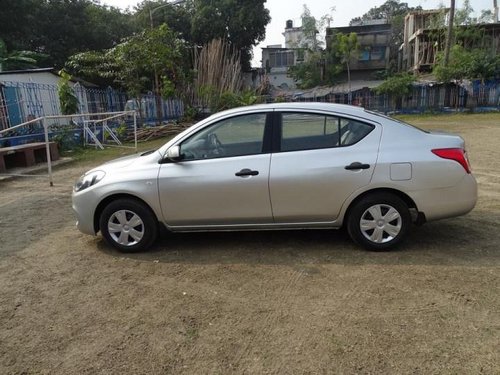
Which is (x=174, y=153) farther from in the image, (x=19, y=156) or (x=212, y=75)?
(x=212, y=75)

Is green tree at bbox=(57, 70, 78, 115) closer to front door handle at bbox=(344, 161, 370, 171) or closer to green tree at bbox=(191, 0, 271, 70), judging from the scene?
front door handle at bbox=(344, 161, 370, 171)

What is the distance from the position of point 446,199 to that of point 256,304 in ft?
7.51

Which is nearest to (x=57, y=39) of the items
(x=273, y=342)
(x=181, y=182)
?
(x=181, y=182)

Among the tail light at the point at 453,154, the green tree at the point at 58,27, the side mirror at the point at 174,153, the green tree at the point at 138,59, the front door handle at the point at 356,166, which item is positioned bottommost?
the front door handle at the point at 356,166

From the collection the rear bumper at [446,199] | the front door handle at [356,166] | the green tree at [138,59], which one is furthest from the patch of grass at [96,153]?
the rear bumper at [446,199]

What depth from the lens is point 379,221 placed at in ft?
14.7

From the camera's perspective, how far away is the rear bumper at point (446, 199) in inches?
173

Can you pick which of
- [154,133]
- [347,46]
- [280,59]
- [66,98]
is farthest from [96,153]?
[280,59]

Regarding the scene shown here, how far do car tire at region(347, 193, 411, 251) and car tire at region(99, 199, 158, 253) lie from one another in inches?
84.7

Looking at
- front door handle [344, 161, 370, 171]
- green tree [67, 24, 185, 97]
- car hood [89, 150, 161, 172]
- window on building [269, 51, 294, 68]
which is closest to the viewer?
front door handle [344, 161, 370, 171]

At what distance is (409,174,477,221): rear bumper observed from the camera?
4.41 m

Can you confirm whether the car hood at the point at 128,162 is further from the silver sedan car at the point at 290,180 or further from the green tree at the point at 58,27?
the green tree at the point at 58,27

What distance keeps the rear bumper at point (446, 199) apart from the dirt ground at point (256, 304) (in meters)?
0.42

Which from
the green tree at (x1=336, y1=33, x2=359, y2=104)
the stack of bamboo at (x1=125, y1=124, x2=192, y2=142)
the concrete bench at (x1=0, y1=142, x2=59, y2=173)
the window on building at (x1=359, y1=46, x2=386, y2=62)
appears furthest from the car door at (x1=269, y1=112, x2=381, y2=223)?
the window on building at (x1=359, y1=46, x2=386, y2=62)
